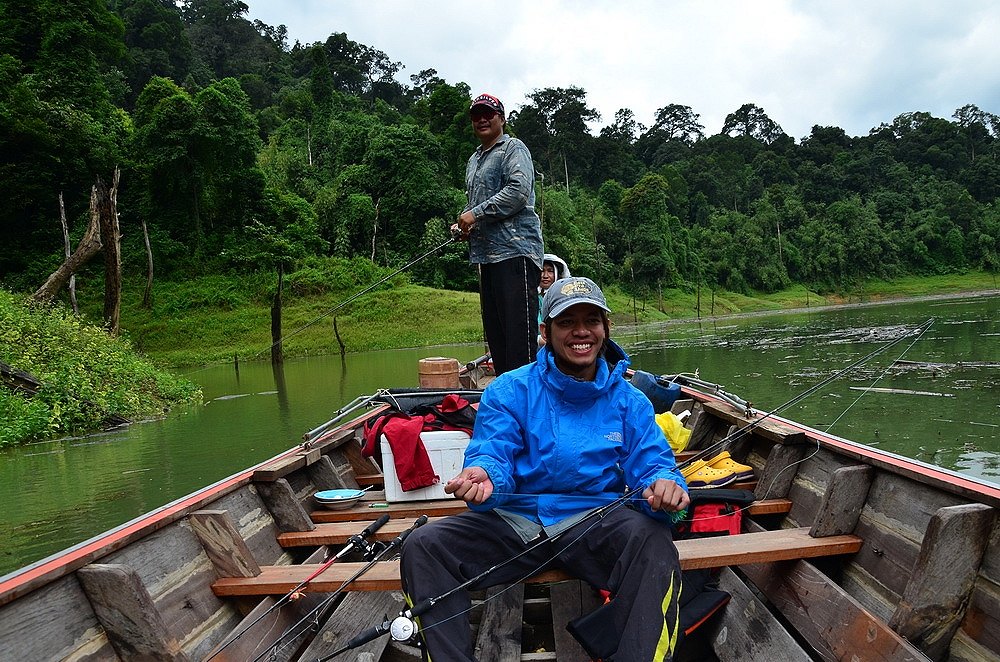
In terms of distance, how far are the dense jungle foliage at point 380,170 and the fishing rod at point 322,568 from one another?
2478 centimetres

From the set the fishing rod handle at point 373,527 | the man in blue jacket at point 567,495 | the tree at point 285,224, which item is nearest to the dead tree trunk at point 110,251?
the fishing rod handle at point 373,527

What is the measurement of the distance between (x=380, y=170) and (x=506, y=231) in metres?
37.1

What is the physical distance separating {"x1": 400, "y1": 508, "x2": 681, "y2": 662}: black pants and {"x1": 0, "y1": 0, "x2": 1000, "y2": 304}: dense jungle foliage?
25.6 m

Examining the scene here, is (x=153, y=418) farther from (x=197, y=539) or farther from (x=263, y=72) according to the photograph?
(x=263, y=72)

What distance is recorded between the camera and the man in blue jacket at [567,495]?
6.49 feet

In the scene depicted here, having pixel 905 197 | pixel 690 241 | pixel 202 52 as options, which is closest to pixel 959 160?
pixel 905 197

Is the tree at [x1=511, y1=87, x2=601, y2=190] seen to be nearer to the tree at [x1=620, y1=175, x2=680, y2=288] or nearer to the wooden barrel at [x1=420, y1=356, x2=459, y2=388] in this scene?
the tree at [x1=620, y1=175, x2=680, y2=288]

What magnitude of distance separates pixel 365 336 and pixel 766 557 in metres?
28.8

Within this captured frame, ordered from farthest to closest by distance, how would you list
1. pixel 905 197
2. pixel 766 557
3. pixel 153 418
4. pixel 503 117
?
pixel 905 197, pixel 153 418, pixel 503 117, pixel 766 557

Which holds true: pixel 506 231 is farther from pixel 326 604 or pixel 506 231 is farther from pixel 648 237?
pixel 648 237

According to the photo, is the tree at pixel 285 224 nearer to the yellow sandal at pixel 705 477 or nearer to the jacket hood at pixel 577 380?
→ the yellow sandal at pixel 705 477

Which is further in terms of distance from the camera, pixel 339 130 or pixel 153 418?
pixel 339 130

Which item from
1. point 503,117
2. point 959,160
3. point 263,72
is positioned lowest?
point 503,117

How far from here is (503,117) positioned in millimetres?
4266
